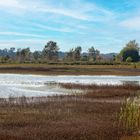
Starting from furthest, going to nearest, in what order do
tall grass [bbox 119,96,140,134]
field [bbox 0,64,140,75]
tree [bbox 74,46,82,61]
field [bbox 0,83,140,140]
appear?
tree [bbox 74,46,82,61] → field [bbox 0,64,140,75] → tall grass [bbox 119,96,140,134] → field [bbox 0,83,140,140]

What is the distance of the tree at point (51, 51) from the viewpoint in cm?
18350

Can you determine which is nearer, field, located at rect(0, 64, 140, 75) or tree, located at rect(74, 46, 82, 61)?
field, located at rect(0, 64, 140, 75)

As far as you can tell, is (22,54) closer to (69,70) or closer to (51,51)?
(51,51)

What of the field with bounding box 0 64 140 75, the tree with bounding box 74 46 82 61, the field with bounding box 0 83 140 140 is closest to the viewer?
the field with bounding box 0 83 140 140

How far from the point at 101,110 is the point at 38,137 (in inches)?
333

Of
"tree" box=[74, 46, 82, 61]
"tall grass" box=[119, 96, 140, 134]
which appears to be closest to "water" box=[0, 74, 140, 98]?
"tall grass" box=[119, 96, 140, 134]

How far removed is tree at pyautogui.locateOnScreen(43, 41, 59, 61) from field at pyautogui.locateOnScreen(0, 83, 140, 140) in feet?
505

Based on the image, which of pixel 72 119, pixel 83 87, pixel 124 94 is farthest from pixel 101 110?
pixel 83 87

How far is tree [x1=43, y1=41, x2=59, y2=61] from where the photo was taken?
18350 cm

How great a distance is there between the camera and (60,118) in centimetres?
2170

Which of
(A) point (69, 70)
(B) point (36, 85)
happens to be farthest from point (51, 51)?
(B) point (36, 85)

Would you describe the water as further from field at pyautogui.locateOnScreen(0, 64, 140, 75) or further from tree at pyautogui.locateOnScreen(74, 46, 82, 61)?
tree at pyautogui.locateOnScreen(74, 46, 82, 61)

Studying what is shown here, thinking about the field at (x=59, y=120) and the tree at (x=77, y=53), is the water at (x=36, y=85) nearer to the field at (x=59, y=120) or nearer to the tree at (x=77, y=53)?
the field at (x=59, y=120)

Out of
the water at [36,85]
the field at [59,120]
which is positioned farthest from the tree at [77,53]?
the field at [59,120]
